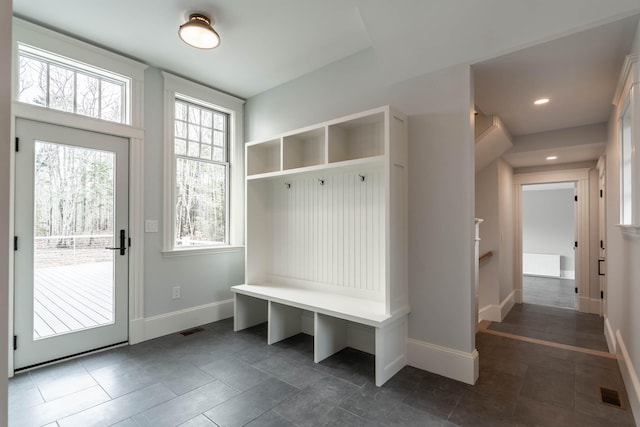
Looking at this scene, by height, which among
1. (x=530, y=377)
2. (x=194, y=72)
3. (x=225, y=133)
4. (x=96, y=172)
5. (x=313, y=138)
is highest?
(x=194, y=72)

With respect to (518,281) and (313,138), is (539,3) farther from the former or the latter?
(518,281)

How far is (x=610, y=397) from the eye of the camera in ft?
7.39

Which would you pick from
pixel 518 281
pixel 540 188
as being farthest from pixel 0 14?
pixel 540 188

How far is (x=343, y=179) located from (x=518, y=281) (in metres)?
4.03

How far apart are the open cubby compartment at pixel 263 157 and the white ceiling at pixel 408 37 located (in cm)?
83

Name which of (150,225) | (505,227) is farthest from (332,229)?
(505,227)

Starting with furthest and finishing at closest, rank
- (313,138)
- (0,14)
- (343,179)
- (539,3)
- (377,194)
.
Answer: (313,138) → (343,179) → (377,194) → (539,3) → (0,14)

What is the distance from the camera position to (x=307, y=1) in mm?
2385

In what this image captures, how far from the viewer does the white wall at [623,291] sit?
2.03m

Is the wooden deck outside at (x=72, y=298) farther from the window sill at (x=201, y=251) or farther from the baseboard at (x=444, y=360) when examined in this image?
the baseboard at (x=444, y=360)

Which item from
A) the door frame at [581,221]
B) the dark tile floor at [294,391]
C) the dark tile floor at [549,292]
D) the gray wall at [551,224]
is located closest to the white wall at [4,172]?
the dark tile floor at [294,391]

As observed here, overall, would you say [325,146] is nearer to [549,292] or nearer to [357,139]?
[357,139]

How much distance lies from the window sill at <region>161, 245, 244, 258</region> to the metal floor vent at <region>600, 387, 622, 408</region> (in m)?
3.68

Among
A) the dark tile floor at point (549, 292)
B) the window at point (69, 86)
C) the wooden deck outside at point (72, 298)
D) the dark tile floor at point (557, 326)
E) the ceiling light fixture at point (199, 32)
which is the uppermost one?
the ceiling light fixture at point (199, 32)
